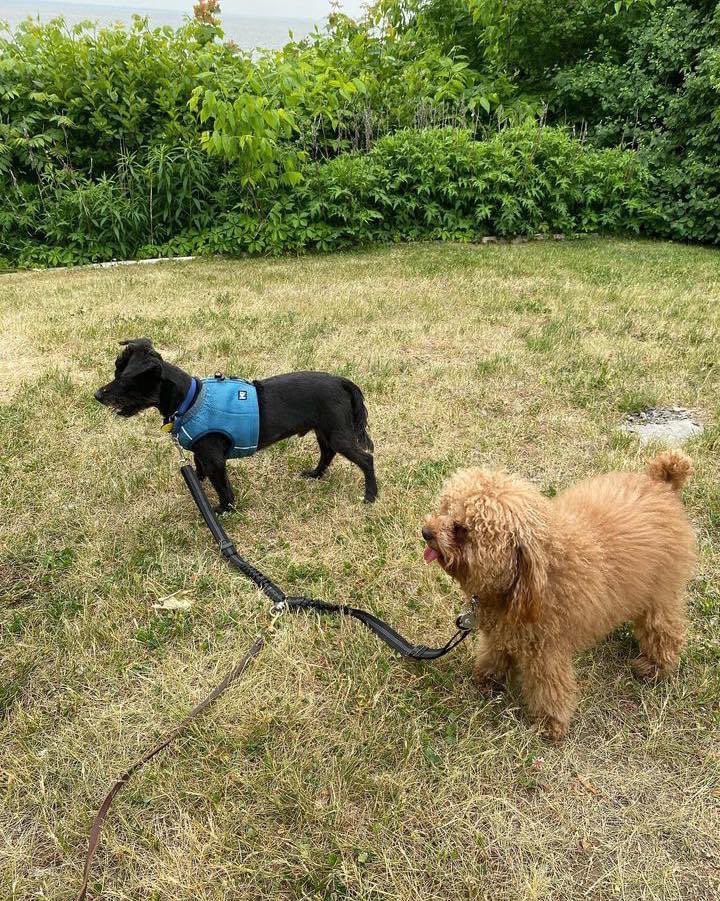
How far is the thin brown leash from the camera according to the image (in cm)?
169

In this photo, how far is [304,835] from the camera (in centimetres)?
177

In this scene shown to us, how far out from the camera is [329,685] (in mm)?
2252

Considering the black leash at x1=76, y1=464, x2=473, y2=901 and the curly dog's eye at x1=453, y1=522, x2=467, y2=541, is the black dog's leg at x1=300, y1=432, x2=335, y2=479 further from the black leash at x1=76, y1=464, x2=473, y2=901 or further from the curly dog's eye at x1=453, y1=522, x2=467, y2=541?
the curly dog's eye at x1=453, y1=522, x2=467, y2=541

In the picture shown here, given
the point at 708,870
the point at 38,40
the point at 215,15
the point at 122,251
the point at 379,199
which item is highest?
the point at 215,15

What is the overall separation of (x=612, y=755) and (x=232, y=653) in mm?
1528

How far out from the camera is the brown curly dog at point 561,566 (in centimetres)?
180

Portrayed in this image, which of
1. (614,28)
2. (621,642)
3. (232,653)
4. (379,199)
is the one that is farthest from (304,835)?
(614,28)

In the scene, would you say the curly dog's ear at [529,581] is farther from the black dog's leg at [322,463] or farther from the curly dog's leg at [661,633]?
the black dog's leg at [322,463]

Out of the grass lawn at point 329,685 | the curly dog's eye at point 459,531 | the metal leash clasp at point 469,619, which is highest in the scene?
the curly dog's eye at point 459,531

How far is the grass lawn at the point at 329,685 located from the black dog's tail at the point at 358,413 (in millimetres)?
301

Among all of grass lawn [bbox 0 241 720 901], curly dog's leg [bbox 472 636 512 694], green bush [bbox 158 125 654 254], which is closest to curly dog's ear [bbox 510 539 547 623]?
curly dog's leg [bbox 472 636 512 694]

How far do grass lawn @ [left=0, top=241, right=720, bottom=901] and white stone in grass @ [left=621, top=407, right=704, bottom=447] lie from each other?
0.13 m

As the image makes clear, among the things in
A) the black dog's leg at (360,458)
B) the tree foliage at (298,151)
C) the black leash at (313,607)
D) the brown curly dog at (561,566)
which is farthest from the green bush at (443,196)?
the brown curly dog at (561,566)

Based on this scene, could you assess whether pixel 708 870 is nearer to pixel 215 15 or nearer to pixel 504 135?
pixel 504 135
